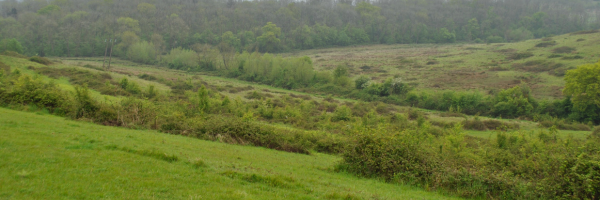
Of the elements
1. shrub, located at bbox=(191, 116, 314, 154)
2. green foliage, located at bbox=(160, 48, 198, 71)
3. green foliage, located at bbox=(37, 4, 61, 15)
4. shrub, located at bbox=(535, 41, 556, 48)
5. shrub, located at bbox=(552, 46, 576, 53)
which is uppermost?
green foliage, located at bbox=(37, 4, 61, 15)

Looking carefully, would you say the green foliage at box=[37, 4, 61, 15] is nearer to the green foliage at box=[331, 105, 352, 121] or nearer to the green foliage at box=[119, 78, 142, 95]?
the green foliage at box=[119, 78, 142, 95]

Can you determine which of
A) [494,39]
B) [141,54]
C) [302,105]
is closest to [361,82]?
[302,105]

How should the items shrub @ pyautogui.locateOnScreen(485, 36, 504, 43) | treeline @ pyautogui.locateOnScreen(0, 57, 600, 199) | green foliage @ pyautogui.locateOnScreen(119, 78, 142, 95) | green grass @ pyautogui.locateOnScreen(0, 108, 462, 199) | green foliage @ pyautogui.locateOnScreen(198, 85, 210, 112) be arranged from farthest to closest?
shrub @ pyautogui.locateOnScreen(485, 36, 504, 43) < green foliage @ pyautogui.locateOnScreen(119, 78, 142, 95) < green foliage @ pyautogui.locateOnScreen(198, 85, 210, 112) < treeline @ pyautogui.locateOnScreen(0, 57, 600, 199) < green grass @ pyautogui.locateOnScreen(0, 108, 462, 199)

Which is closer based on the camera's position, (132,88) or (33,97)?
(33,97)

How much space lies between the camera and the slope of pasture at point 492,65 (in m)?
63.8

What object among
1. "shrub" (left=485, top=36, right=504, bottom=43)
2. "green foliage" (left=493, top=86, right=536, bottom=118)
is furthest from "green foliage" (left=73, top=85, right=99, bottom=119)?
"shrub" (left=485, top=36, right=504, bottom=43)

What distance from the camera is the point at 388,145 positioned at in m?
13.4

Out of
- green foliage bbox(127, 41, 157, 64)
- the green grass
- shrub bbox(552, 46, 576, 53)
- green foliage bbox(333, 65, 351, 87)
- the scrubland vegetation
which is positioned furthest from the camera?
green foliage bbox(127, 41, 157, 64)

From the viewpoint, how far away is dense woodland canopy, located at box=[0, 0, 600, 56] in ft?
358

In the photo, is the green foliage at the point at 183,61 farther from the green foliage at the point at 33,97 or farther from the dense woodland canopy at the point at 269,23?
the green foliage at the point at 33,97

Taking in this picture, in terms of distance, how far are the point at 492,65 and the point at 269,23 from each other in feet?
323

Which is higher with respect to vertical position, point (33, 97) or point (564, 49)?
point (564, 49)

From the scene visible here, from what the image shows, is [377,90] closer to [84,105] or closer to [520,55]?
[520,55]

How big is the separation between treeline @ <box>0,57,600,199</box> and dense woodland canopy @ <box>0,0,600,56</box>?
3473 inches
